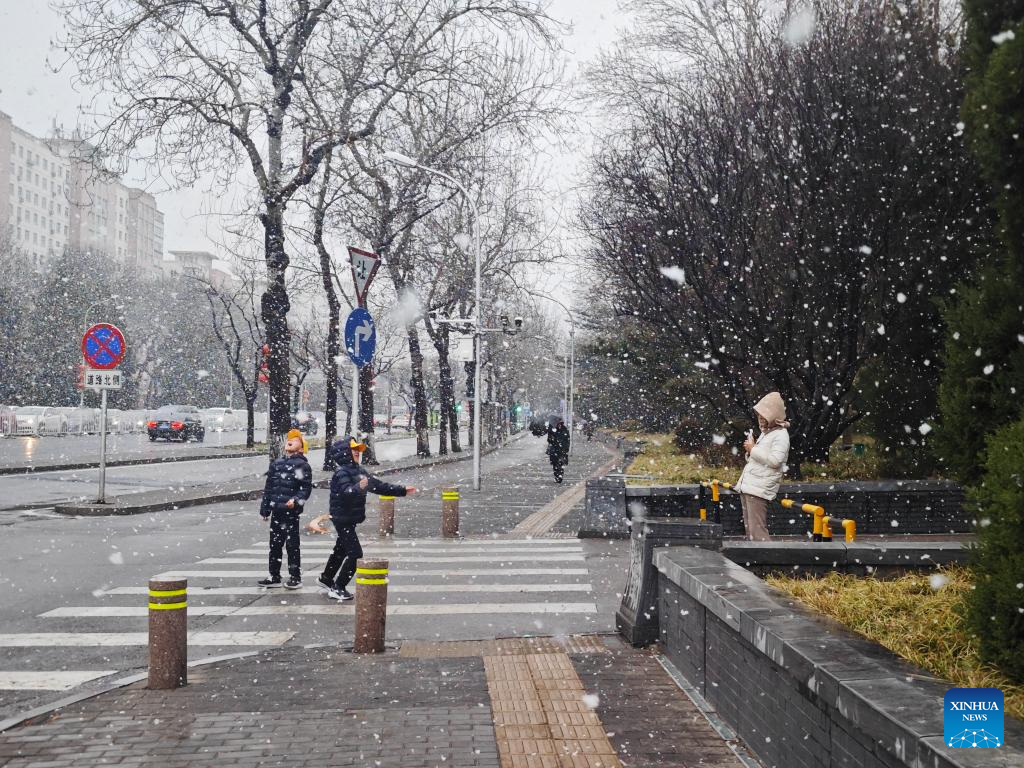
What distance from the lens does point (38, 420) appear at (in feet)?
166

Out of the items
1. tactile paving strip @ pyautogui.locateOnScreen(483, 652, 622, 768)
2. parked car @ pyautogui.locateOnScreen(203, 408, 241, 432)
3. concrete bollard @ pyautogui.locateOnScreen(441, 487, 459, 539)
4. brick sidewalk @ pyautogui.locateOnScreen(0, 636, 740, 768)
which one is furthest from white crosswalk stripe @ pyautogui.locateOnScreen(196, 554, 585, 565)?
parked car @ pyautogui.locateOnScreen(203, 408, 241, 432)

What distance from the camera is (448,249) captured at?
4294cm

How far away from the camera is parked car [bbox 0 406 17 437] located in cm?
4941

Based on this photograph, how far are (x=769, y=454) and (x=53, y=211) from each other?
13279cm

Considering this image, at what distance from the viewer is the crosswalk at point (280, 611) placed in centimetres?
791

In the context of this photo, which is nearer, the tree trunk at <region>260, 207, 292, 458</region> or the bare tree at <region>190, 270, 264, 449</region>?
the tree trunk at <region>260, 207, 292, 458</region>

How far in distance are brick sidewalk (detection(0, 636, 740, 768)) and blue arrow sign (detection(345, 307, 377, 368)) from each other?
31.4 feet

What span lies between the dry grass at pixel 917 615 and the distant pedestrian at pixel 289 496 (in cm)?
542

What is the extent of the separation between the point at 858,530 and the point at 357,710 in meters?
10.1

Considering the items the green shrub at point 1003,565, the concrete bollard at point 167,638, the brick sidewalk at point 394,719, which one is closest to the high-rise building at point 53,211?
the concrete bollard at point 167,638

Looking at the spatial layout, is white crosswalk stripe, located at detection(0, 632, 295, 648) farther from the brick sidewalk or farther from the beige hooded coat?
the beige hooded coat

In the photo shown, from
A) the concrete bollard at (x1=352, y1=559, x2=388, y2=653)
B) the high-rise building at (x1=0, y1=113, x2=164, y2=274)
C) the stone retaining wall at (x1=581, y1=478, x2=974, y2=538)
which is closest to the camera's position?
the concrete bollard at (x1=352, y1=559, x2=388, y2=653)

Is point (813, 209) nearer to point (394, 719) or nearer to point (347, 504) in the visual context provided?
point (347, 504)

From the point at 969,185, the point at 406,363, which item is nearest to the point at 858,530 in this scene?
the point at 969,185
